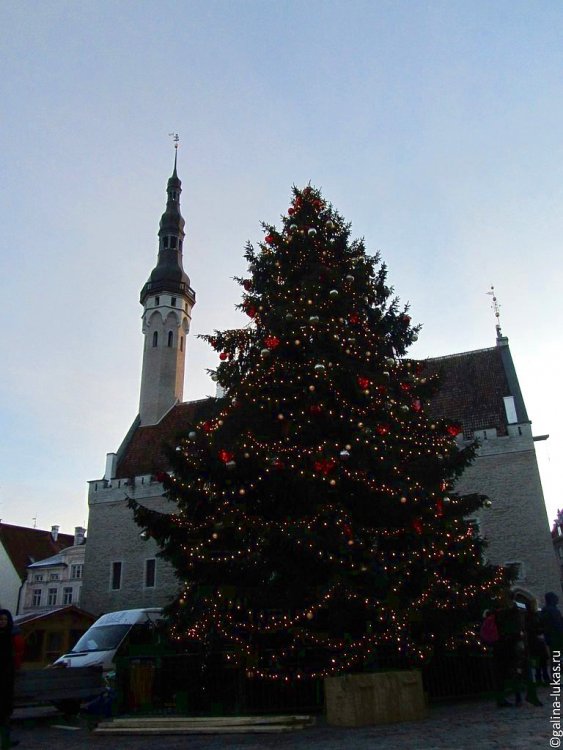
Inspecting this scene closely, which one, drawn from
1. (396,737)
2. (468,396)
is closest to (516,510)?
(468,396)

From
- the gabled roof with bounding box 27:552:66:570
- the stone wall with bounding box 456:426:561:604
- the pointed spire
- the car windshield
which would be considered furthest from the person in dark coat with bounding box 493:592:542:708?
the gabled roof with bounding box 27:552:66:570

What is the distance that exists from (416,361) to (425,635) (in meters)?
5.69

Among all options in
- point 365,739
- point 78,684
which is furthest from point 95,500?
point 365,739

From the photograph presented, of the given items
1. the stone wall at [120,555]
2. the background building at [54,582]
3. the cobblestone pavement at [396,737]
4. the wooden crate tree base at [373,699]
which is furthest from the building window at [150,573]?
the wooden crate tree base at [373,699]

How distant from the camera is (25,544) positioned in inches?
1836

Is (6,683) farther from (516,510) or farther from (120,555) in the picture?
(120,555)

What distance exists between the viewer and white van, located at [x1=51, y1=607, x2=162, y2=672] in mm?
14055

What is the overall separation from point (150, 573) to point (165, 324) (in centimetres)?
1545

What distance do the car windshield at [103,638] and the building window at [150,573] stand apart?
13.6 meters

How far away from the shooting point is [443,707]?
9875 mm

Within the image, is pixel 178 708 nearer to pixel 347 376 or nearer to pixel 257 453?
pixel 257 453

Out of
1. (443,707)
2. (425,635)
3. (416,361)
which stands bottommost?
(443,707)

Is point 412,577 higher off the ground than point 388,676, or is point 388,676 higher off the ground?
point 412,577

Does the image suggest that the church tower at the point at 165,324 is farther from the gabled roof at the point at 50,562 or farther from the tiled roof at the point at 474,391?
the tiled roof at the point at 474,391
